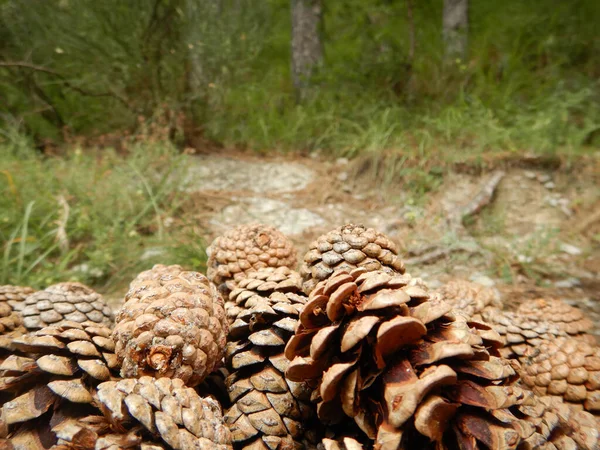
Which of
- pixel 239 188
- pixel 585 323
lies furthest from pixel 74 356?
pixel 239 188

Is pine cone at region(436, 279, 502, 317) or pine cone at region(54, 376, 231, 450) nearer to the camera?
pine cone at region(54, 376, 231, 450)

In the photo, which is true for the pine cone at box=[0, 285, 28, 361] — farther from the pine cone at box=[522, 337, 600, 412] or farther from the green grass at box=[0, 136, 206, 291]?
the pine cone at box=[522, 337, 600, 412]

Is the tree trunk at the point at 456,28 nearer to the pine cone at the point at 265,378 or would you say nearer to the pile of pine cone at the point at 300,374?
the pile of pine cone at the point at 300,374

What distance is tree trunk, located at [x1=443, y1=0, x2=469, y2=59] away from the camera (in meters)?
3.86

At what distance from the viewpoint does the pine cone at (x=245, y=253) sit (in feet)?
3.88

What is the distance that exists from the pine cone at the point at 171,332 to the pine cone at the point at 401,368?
0.18m

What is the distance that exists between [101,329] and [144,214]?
1.67 metres

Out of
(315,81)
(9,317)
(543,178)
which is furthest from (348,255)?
(315,81)

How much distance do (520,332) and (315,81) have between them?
3633 mm

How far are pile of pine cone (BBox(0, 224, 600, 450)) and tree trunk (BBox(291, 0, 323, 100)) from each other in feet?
12.8

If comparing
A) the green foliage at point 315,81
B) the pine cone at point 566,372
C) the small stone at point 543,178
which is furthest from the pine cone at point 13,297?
the small stone at point 543,178

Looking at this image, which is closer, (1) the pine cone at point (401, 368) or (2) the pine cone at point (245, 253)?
(1) the pine cone at point (401, 368)

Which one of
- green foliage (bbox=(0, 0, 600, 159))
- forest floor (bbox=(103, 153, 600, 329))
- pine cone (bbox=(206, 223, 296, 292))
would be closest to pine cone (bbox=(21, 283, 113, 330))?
pine cone (bbox=(206, 223, 296, 292))

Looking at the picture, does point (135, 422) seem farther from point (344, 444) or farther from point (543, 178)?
point (543, 178)
